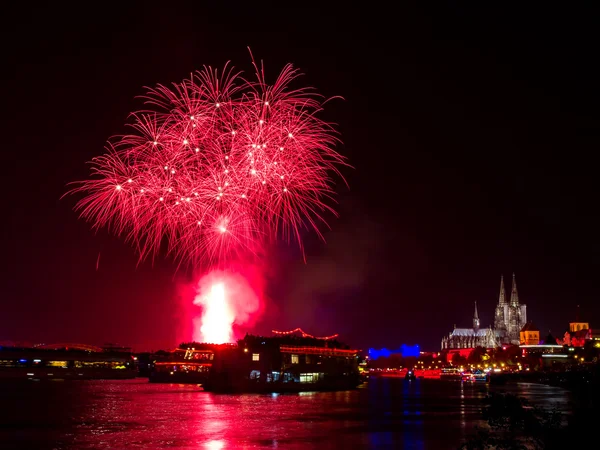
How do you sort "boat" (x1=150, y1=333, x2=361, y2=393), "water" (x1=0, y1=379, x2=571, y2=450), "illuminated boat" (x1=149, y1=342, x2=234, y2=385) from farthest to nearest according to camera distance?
1. "illuminated boat" (x1=149, y1=342, x2=234, y2=385)
2. "boat" (x1=150, y1=333, x2=361, y2=393)
3. "water" (x1=0, y1=379, x2=571, y2=450)

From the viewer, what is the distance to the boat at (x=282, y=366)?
96625mm

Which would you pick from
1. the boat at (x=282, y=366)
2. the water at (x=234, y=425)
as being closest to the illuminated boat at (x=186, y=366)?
the boat at (x=282, y=366)

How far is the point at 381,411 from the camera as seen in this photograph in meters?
62.6

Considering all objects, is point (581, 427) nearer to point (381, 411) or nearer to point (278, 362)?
point (381, 411)

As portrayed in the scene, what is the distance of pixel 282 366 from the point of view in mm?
100438

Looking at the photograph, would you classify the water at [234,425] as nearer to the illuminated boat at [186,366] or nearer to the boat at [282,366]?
the boat at [282,366]

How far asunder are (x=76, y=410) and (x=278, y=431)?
26.1 m

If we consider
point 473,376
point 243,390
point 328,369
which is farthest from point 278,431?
point 473,376

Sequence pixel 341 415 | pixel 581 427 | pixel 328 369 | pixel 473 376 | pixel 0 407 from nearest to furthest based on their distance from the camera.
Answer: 1. pixel 581 427
2. pixel 341 415
3. pixel 0 407
4. pixel 328 369
5. pixel 473 376

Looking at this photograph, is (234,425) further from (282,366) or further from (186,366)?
(186,366)

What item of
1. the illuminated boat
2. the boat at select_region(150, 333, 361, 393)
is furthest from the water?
the illuminated boat

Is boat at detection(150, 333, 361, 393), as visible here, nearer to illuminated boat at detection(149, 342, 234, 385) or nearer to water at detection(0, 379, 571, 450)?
water at detection(0, 379, 571, 450)

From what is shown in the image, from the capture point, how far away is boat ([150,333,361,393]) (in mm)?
96625

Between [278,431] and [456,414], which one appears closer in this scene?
[278,431]
